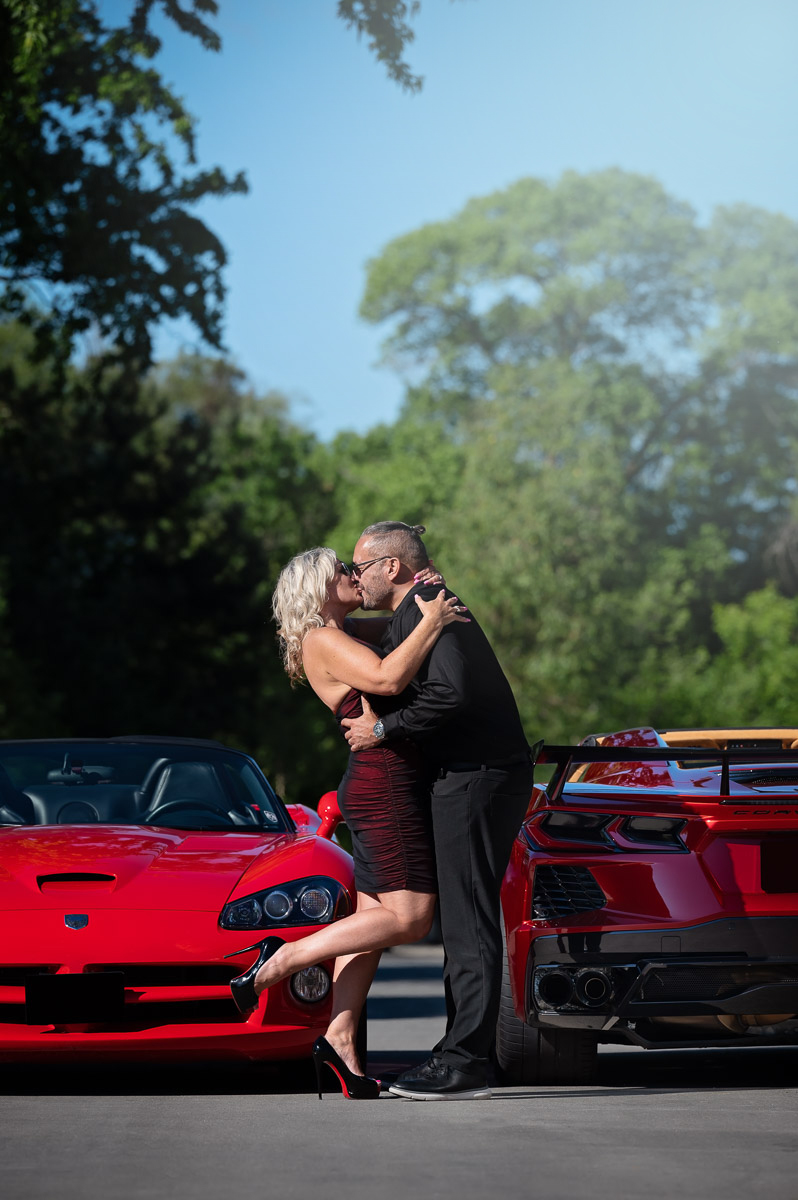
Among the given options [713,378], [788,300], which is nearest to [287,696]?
[713,378]

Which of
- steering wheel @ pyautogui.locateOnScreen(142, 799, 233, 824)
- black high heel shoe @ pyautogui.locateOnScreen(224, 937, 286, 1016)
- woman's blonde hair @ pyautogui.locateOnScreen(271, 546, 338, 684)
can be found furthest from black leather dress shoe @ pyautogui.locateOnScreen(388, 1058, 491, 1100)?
steering wheel @ pyautogui.locateOnScreen(142, 799, 233, 824)

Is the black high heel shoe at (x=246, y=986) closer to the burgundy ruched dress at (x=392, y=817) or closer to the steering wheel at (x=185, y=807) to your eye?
the burgundy ruched dress at (x=392, y=817)

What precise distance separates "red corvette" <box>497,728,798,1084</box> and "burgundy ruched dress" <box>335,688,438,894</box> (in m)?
0.50

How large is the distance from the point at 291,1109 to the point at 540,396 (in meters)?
40.9

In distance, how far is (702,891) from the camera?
5996mm

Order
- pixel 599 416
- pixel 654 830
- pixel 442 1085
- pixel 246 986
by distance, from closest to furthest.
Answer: pixel 442 1085 → pixel 246 986 → pixel 654 830 → pixel 599 416

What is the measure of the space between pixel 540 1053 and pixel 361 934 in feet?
3.39

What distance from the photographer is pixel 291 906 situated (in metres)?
6.19

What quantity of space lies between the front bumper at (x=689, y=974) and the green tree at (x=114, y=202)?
13119mm

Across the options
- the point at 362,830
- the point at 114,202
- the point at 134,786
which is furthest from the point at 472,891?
the point at 114,202

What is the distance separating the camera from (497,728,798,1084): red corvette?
593 centimetres

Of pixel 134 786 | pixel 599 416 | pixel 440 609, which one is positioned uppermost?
pixel 599 416

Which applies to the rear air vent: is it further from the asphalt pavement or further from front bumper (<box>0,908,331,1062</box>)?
front bumper (<box>0,908,331,1062</box>)

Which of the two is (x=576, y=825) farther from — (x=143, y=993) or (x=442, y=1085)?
(x=143, y=993)
